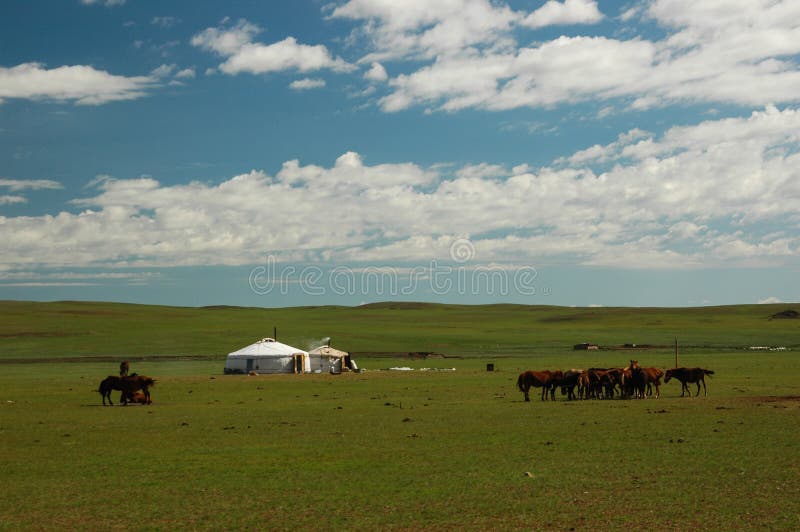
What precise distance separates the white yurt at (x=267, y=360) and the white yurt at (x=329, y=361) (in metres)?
0.83

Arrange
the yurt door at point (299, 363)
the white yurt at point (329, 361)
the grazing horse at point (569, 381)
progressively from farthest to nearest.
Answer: the white yurt at point (329, 361)
the yurt door at point (299, 363)
the grazing horse at point (569, 381)

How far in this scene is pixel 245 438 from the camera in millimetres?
22984

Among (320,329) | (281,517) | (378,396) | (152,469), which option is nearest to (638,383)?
(378,396)

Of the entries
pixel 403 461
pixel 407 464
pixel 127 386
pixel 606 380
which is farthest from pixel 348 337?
pixel 407 464

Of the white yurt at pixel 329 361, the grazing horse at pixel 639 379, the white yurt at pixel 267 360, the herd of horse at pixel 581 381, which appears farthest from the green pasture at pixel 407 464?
the white yurt at pixel 329 361

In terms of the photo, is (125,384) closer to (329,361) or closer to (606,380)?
(606,380)

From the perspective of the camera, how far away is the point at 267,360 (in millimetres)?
66812

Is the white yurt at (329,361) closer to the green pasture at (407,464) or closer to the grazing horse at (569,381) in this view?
the green pasture at (407,464)

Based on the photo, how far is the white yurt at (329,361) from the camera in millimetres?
67625

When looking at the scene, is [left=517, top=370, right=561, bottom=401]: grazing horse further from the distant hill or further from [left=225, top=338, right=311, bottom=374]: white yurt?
the distant hill

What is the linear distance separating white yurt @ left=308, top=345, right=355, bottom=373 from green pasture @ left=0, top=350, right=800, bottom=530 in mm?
30918

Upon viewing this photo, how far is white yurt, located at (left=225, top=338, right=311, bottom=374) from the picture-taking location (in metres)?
65.9

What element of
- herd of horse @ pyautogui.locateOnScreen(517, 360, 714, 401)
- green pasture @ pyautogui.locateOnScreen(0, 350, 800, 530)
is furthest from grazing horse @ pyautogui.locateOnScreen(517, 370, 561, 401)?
green pasture @ pyautogui.locateOnScreen(0, 350, 800, 530)

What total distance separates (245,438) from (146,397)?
14877 mm
